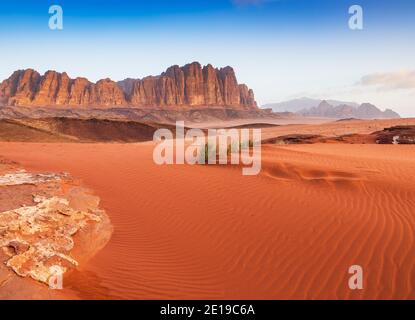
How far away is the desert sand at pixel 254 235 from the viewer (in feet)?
16.1

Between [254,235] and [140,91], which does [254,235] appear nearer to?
[254,235]

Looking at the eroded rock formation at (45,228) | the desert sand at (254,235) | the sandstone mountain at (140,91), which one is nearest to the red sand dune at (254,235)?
the desert sand at (254,235)

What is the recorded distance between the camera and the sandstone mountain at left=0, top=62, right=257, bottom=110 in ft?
449

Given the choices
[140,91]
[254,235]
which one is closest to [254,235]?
[254,235]

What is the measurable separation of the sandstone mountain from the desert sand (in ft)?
454

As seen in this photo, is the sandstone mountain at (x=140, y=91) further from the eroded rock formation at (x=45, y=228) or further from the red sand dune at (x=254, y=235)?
the eroded rock formation at (x=45, y=228)

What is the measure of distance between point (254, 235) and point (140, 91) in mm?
157066

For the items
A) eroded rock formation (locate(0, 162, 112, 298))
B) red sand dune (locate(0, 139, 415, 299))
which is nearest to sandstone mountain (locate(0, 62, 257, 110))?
red sand dune (locate(0, 139, 415, 299))

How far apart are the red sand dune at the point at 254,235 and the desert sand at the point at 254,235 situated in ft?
0.06
